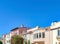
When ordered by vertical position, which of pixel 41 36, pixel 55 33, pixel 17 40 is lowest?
pixel 55 33

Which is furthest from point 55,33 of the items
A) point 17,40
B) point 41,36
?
point 17,40

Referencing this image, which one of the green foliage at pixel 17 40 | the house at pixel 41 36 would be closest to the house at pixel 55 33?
the house at pixel 41 36

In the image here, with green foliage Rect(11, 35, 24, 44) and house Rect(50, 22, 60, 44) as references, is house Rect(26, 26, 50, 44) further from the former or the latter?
green foliage Rect(11, 35, 24, 44)

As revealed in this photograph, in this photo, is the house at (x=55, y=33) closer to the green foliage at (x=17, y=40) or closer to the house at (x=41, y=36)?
the house at (x=41, y=36)

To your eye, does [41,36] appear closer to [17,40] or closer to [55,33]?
[55,33]

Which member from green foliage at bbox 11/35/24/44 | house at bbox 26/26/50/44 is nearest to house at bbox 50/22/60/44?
house at bbox 26/26/50/44

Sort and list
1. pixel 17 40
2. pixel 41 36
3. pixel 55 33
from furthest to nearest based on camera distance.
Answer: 1. pixel 17 40
2. pixel 41 36
3. pixel 55 33

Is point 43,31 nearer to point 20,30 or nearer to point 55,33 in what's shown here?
point 55,33

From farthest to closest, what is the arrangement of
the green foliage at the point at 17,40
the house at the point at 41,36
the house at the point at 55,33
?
the green foliage at the point at 17,40 < the house at the point at 41,36 < the house at the point at 55,33

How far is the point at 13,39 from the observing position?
2926 inches

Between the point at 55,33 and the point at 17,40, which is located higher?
the point at 17,40

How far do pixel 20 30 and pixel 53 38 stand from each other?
Result: 32.7 m

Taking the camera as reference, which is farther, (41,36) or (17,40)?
(17,40)

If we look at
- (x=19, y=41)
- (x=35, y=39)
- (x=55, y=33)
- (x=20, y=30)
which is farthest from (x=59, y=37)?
(x=20, y=30)
